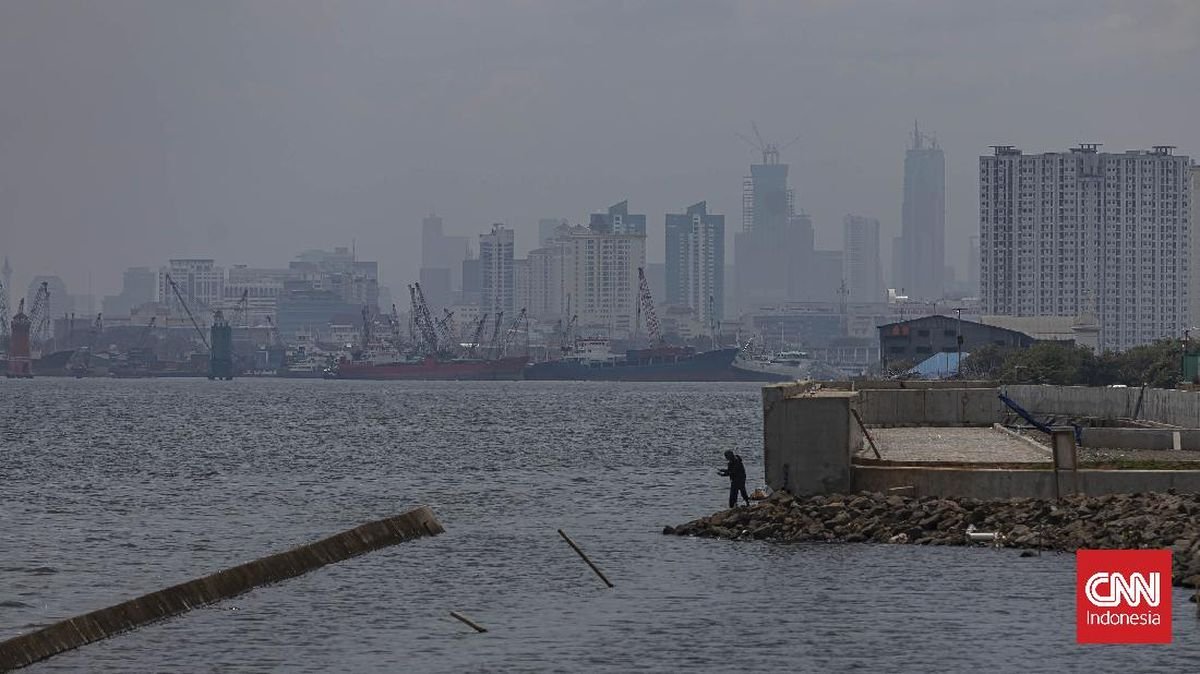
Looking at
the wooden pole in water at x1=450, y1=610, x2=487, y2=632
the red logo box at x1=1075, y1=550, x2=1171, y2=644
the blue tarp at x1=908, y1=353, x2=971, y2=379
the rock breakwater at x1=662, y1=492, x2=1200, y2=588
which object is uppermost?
the blue tarp at x1=908, y1=353, x2=971, y2=379

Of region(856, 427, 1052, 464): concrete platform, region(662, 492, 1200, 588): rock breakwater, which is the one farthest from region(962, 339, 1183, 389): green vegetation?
region(662, 492, 1200, 588): rock breakwater

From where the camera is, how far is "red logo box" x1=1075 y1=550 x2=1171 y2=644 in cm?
2830

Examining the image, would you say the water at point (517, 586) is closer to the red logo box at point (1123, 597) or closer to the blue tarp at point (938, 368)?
the red logo box at point (1123, 597)

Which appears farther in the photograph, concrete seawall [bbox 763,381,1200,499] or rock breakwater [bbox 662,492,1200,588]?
concrete seawall [bbox 763,381,1200,499]

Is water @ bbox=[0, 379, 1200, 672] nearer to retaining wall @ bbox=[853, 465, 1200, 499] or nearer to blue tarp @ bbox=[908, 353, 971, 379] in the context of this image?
retaining wall @ bbox=[853, 465, 1200, 499]

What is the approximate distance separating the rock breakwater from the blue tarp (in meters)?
121

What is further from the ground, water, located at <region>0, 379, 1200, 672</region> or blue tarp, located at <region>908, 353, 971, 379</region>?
blue tarp, located at <region>908, 353, 971, 379</region>

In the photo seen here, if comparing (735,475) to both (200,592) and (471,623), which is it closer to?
(471,623)

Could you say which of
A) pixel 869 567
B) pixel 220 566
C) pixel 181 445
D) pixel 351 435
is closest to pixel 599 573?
pixel 869 567

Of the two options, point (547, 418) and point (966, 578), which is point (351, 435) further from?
point (966, 578)

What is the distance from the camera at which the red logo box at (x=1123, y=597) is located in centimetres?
2830

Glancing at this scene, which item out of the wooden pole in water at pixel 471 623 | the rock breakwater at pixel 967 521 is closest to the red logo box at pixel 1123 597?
the rock breakwater at pixel 967 521

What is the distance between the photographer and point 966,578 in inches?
1356

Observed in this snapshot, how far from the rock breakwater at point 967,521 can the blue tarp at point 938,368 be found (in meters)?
121
